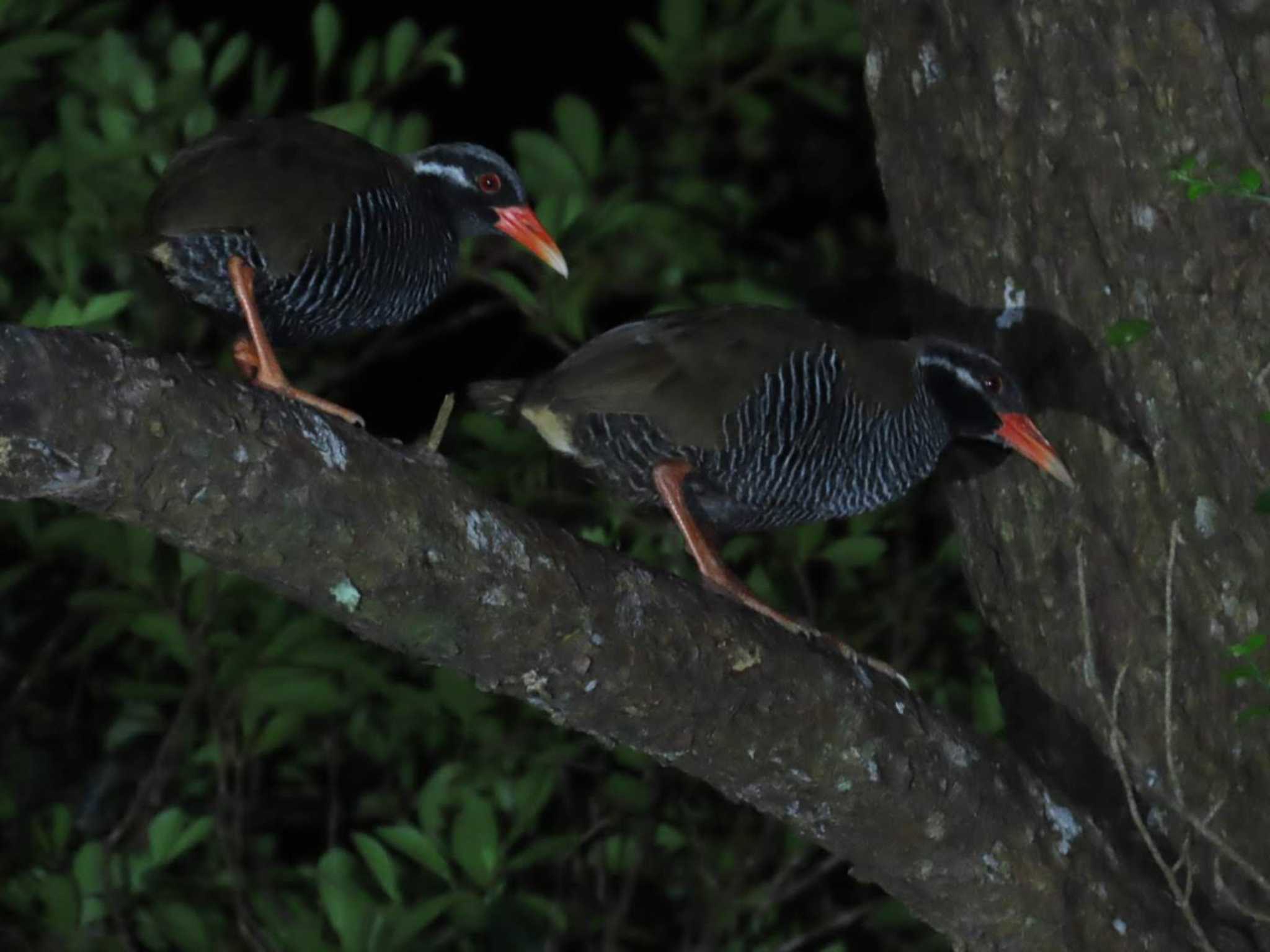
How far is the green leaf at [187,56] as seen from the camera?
10.8ft

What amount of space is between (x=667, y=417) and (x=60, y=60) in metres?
1.59

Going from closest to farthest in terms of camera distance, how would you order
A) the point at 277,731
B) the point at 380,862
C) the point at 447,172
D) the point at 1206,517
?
the point at 1206,517
the point at 380,862
the point at 447,172
the point at 277,731

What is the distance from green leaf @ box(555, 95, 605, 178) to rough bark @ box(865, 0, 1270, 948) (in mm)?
746

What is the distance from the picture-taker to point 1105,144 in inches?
107

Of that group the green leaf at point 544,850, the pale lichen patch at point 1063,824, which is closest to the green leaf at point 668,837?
the green leaf at point 544,850

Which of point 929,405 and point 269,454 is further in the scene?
point 929,405

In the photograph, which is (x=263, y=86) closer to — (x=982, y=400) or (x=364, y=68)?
(x=364, y=68)

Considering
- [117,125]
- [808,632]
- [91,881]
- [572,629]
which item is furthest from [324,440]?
[117,125]

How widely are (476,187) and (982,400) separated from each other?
743mm

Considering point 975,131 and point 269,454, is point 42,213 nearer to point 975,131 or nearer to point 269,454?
point 975,131

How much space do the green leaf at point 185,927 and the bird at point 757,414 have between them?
2.76ft

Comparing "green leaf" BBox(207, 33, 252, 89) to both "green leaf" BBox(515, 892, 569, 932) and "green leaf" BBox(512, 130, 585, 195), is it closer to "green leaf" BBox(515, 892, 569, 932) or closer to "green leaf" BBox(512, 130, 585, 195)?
"green leaf" BBox(512, 130, 585, 195)

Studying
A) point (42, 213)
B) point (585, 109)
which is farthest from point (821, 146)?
point (42, 213)

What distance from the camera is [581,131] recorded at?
3.48 meters
